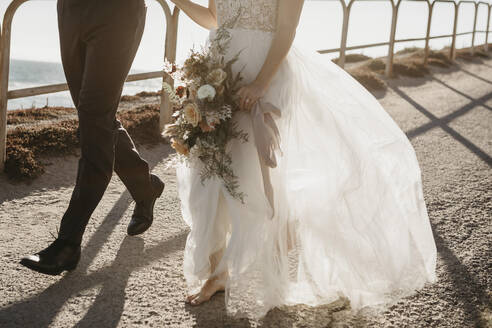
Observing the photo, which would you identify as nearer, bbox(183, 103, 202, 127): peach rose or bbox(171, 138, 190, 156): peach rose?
bbox(183, 103, 202, 127): peach rose

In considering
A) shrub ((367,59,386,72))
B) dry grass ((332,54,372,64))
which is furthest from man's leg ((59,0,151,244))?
dry grass ((332,54,372,64))

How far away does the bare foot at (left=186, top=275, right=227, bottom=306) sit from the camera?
2464 mm

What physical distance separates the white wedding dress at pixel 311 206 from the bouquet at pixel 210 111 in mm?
73

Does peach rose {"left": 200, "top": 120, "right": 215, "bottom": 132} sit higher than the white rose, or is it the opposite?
the white rose

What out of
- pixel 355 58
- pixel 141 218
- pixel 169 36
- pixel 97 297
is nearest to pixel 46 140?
pixel 169 36

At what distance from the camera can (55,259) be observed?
2588 mm

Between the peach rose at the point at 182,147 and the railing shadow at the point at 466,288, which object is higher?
the peach rose at the point at 182,147

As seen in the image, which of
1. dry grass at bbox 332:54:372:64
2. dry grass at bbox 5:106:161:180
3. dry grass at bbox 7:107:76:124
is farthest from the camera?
dry grass at bbox 332:54:372:64

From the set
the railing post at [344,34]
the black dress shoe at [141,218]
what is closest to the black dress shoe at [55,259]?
the black dress shoe at [141,218]

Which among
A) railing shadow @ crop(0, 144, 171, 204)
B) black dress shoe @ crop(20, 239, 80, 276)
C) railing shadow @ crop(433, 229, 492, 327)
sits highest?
black dress shoe @ crop(20, 239, 80, 276)

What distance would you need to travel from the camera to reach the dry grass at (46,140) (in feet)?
13.6

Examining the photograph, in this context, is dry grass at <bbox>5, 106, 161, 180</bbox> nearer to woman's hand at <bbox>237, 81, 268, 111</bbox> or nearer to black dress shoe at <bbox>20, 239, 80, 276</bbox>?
black dress shoe at <bbox>20, 239, 80, 276</bbox>

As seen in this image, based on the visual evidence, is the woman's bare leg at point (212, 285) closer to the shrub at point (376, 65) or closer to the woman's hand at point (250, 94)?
the woman's hand at point (250, 94)

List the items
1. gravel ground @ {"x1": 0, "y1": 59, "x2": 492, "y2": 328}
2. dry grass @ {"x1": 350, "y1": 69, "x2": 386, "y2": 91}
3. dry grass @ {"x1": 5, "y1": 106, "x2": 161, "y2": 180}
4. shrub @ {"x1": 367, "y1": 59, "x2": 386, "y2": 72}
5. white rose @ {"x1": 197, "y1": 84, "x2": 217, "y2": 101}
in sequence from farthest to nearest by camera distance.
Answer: shrub @ {"x1": 367, "y1": 59, "x2": 386, "y2": 72}, dry grass @ {"x1": 350, "y1": 69, "x2": 386, "y2": 91}, dry grass @ {"x1": 5, "y1": 106, "x2": 161, "y2": 180}, gravel ground @ {"x1": 0, "y1": 59, "x2": 492, "y2": 328}, white rose @ {"x1": 197, "y1": 84, "x2": 217, "y2": 101}
